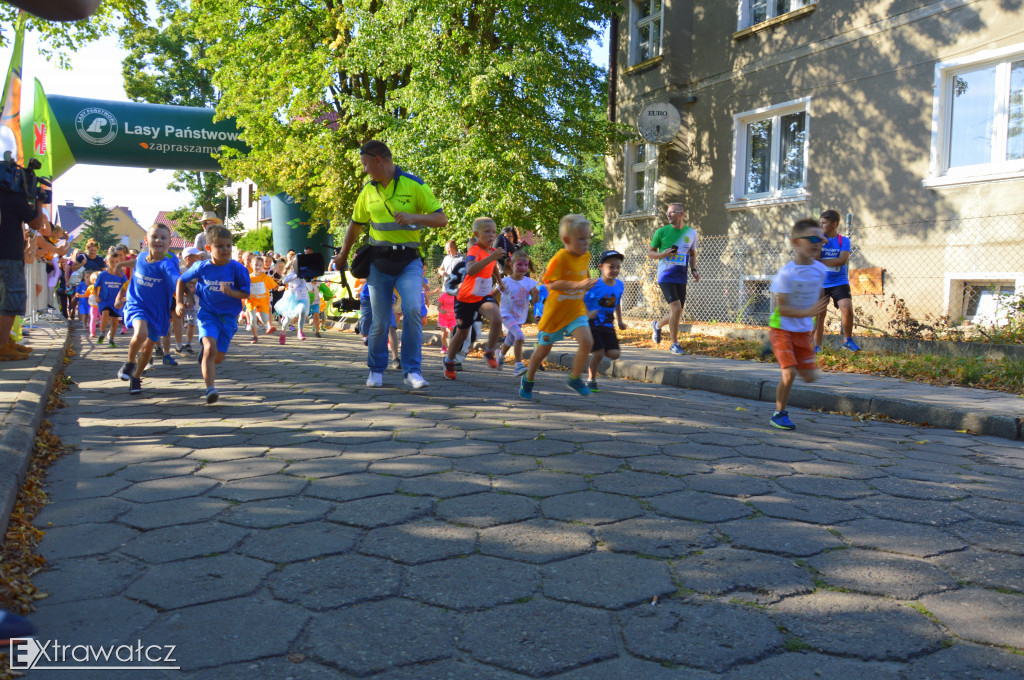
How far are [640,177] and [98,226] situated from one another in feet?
250

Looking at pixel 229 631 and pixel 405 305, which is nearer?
pixel 229 631

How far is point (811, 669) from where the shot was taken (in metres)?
2.06

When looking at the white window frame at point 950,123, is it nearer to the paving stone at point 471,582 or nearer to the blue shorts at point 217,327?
the blue shorts at point 217,327

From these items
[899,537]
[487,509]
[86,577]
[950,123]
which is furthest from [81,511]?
[950,123]

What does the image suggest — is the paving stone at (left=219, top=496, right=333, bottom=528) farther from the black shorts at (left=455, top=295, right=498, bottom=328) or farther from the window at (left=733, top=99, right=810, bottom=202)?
the window at (left=733, top=99, right=810, bottom=202)

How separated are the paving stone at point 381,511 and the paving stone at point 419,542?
0.09 meters

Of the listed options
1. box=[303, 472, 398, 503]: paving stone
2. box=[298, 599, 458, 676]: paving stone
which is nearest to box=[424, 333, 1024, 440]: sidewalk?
box=[303, 472, 398, 503]: paving stone

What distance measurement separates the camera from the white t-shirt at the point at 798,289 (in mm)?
5668

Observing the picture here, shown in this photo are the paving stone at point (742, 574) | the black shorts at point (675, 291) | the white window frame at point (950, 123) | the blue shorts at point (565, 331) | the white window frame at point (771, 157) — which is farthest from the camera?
the white window frame at point (771, 157)

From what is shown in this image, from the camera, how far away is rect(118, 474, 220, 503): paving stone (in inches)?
141

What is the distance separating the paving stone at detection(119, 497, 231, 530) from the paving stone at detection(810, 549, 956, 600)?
98.1 inches

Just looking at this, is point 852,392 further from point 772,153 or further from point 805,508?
point 772,153

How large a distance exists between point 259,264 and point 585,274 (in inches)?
344
